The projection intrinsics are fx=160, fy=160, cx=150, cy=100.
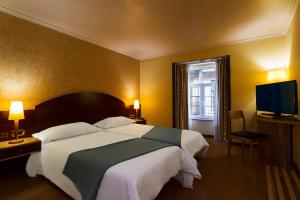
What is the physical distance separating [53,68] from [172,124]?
10.4 feet

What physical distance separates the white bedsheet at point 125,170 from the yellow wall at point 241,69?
239 centimetres

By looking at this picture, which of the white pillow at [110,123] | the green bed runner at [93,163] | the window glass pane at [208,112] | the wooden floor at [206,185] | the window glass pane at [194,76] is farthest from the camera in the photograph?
the window glass pane at [194,76]

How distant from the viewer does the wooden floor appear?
1858 millimetres

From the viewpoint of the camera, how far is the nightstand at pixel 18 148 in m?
1.92

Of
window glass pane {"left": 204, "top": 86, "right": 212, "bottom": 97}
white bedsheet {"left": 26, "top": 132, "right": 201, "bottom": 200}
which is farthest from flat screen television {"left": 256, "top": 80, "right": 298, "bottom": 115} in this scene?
white bedsheet {"left": 26, "top": 132, "right": 201, "bottom": 200}

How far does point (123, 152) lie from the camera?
1.79 metres

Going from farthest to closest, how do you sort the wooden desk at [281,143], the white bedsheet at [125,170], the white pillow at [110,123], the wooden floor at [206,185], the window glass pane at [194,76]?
1. the window glass pane at [194,76]
2. the white pillow at [110,123]
3. the wooden desk at [281,143]
4. the wooden floor at [206,185]
5. the white bedsheet at [125,170]

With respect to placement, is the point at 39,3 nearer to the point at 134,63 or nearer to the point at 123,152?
the point at 123,152

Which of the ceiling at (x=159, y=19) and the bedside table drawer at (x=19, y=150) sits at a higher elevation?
the ceiling at (x=159, y=19)

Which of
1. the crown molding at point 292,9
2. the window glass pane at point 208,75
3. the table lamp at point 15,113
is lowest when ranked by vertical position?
the table lamp at point 15,113

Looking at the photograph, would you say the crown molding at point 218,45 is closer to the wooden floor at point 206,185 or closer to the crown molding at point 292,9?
the crown molding at point 292,9

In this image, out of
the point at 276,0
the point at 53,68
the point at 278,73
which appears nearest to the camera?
the point at 276,0

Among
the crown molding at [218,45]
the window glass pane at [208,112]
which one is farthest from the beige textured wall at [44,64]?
the window glass pane at [208,112]

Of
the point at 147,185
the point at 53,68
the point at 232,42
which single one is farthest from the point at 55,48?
the point at 232,42
